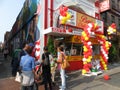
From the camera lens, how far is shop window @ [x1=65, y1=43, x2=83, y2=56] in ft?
52.7

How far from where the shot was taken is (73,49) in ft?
53.4

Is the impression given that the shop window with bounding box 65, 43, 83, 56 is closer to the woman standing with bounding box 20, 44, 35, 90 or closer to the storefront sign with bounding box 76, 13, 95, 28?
the storefront sign with bounding box 76, 13, 95, 28

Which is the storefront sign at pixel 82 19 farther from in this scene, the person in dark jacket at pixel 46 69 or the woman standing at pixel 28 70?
the woman standing at pixel 28 70

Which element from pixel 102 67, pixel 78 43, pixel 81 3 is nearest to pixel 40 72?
pixel 102 67

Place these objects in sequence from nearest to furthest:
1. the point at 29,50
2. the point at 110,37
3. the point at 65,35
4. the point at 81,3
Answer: the point at 29,50 < the point at 65,35 < the point at 81,3 < the point at 110,37

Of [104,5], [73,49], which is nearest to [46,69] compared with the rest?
[73,49]

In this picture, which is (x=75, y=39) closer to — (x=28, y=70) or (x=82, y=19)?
(x=82, y=19)

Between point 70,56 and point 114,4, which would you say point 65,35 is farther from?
point 114,4

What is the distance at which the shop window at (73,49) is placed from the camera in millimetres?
16077

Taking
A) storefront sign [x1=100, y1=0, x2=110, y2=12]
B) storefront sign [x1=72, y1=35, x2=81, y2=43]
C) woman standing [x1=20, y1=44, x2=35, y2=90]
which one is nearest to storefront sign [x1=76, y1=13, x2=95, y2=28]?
storefront sign [x1=72, y1=35, x2=81, y2=43]

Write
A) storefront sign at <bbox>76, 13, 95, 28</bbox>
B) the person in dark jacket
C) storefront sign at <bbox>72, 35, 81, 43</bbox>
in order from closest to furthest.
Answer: the person in dark jacket < storefront sign at <bbox>72, 35, 81, 43</bbox> < storefront sign at <bbox>76, 13, 95, 28</bbox>

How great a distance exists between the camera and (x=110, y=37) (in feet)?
70.2

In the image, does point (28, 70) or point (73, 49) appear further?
point (73, 49)

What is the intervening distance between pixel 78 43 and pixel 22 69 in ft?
34.6
